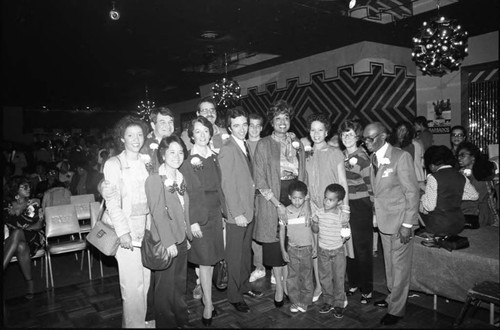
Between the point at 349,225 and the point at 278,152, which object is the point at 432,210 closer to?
the point at 349,225

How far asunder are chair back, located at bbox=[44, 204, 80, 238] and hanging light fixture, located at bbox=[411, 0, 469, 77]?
5.93m

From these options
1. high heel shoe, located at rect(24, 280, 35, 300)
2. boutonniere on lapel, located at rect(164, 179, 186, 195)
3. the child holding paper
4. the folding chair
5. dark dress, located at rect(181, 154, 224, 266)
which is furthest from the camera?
the folding chair

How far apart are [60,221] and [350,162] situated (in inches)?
154

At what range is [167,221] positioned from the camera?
120 inches

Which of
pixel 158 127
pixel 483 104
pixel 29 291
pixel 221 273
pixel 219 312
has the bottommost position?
pixel 219 312

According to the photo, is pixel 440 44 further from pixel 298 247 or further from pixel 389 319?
pixel 389 319

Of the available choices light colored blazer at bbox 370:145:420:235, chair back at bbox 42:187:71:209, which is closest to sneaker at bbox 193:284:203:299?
light colored blazer at bbox 370:145:420:235

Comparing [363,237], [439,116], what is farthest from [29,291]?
[439,116]

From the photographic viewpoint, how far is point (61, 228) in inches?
195

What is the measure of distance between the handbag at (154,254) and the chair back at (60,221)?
2505 mm

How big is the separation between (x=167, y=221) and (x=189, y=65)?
8552 mm

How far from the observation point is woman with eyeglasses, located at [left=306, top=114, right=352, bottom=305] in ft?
12.2

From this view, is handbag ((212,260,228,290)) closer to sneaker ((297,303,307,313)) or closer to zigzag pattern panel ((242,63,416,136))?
sneaker ((297,303,307,313))

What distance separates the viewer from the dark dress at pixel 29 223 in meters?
4.60
